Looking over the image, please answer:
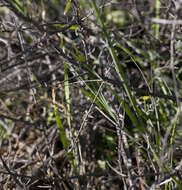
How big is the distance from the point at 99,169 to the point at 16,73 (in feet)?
3.04

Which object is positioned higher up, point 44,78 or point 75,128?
point 44,78

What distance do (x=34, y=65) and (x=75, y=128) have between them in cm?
72

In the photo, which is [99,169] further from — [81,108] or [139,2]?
[139,2]

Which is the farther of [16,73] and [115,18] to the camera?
[115,18]

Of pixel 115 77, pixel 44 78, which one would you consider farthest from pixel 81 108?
pixel 44 78

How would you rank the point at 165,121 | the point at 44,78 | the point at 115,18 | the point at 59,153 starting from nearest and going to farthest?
1. the point at 165,121
2. the point at 59,153
3. the point at 44,78
4. the point at 115,18

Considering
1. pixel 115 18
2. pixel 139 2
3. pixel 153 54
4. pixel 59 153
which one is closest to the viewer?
pixel 59 153

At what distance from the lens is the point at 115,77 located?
4.43 feet

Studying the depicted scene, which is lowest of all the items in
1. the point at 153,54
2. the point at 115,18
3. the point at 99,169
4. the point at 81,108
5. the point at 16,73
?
the point at 99,169

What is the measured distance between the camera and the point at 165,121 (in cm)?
131

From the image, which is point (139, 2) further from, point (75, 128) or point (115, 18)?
point (75, 128)

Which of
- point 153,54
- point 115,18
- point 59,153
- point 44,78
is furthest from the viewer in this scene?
point 115,18

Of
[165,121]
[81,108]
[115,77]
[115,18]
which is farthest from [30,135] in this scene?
[115,18]

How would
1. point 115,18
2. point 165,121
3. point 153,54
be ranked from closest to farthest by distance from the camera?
point 165,121 < point 153,54 < point 115,18
